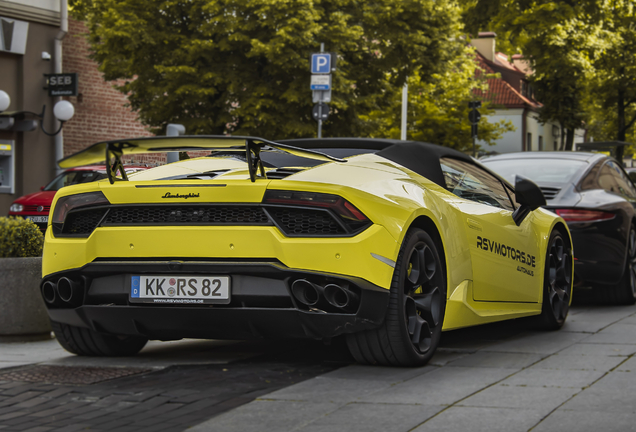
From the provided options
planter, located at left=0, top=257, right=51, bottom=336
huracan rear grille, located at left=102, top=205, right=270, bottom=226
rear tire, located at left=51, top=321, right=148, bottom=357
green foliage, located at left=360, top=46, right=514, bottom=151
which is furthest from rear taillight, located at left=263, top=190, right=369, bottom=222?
green foliage, located at left=360, top=46, right=514, bottom=151

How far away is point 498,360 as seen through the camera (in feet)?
17.5

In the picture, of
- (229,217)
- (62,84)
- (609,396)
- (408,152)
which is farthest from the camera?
(62,84)

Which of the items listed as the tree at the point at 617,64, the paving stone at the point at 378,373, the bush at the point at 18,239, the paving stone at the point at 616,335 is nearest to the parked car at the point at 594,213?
the paving stone at the point at 616,335

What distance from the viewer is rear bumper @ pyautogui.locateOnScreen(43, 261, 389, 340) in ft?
14.8

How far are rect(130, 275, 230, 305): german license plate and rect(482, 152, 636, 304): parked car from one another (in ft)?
15.1

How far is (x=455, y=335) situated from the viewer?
21.8ft

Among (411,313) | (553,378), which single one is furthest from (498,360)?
(411,313)

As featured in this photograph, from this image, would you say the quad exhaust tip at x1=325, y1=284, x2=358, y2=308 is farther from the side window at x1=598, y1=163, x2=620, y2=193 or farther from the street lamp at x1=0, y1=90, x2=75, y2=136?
the street lamp at x1=0, y1=90, x2=75, y2=136

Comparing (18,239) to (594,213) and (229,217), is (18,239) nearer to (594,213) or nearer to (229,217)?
(229,217)

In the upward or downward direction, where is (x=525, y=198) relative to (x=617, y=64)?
downward

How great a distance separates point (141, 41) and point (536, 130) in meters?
48.1

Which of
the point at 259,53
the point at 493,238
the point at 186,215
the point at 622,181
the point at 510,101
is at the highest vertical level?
the point at 510,101

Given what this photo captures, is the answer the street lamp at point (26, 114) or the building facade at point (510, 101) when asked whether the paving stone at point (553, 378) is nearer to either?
the street lamp at point (26, 114)

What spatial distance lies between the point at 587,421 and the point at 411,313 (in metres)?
1.38
